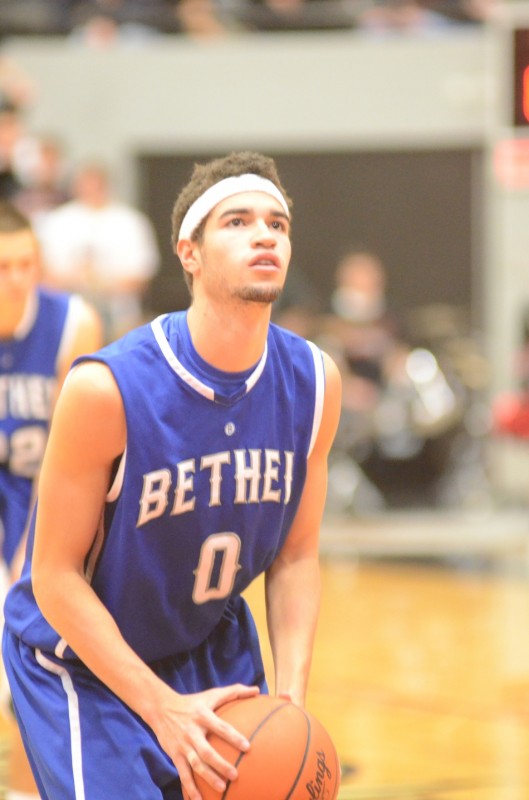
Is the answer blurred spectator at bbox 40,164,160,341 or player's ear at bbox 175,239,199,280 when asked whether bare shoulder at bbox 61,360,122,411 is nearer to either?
player's ear at bbox 175,239,199,280

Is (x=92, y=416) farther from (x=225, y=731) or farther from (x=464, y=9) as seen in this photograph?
(x=464, y=9)

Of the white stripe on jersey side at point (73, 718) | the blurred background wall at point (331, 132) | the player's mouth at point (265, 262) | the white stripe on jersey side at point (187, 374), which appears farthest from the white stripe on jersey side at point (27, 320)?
the blurred background wall at point (331, 132)

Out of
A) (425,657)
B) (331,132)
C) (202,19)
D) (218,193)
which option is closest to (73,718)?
(218,193)

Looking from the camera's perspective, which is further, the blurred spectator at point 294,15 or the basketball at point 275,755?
the blurred spectator at point 294,15

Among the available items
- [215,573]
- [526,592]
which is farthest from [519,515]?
[215,573]

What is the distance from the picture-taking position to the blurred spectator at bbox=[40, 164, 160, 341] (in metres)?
11.5

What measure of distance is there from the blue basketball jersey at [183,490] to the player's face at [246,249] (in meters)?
0.20

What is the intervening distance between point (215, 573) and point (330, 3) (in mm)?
11637

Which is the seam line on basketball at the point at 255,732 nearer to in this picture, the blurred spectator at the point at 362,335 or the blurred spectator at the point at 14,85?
the blurred spectator at the point at 362,335

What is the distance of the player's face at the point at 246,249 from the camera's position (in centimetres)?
284

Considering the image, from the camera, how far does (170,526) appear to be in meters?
2.93

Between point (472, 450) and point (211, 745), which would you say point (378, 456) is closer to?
point (472, 450)

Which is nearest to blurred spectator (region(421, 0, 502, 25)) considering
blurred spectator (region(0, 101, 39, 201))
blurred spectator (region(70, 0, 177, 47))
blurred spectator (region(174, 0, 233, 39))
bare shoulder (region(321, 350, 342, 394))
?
blurred spectator (region(174, 0, 233, 39))

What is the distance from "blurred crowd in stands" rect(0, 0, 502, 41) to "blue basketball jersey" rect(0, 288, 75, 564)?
922cm
